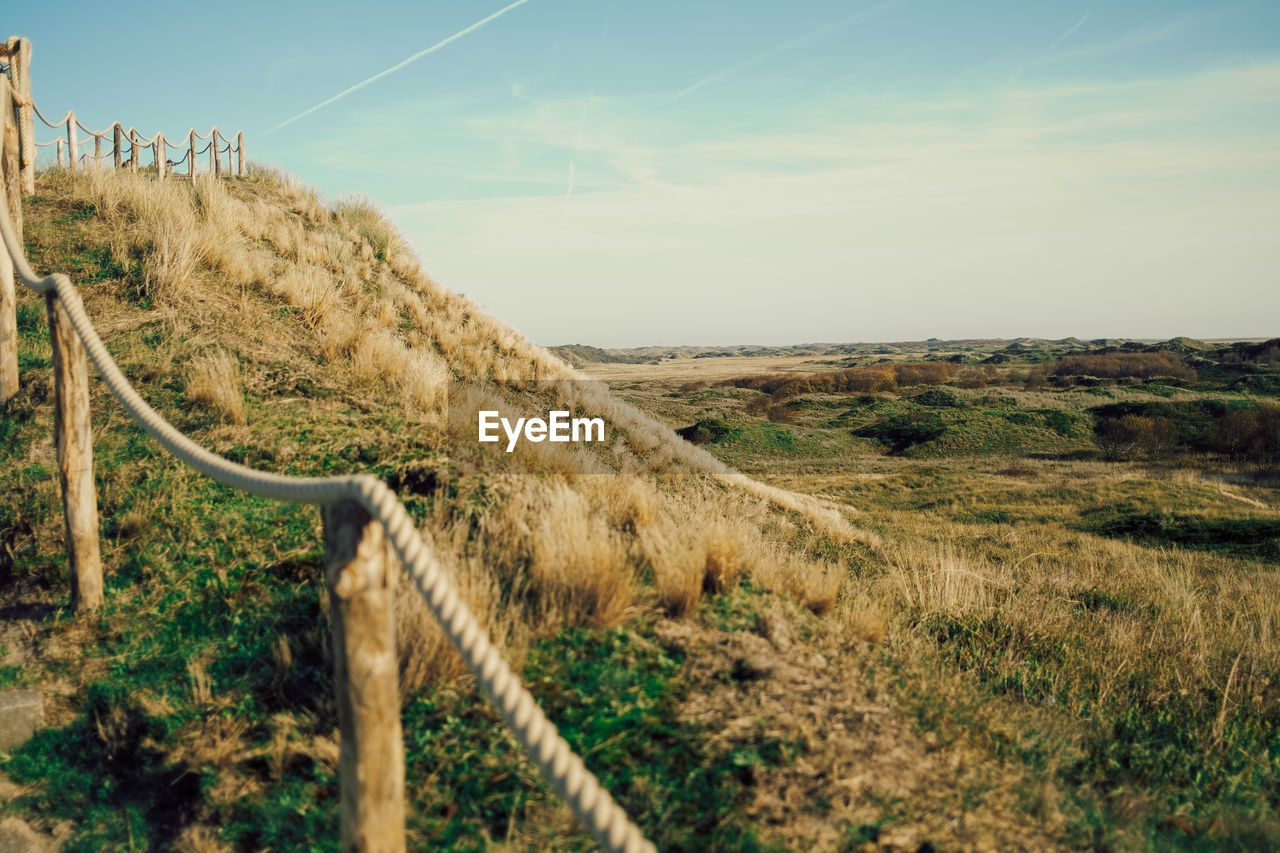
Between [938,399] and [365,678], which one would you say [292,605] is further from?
[938,399]

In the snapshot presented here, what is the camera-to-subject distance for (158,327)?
7730 millimetres

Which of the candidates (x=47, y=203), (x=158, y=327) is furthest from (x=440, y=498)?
(x=47, y=203)

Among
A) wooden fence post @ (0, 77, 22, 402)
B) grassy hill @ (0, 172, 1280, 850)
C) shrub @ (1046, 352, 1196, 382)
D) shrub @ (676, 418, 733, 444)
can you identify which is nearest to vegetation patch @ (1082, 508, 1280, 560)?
grassy hill @ (0, 172, 1280, 850)

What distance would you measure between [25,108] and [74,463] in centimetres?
1112

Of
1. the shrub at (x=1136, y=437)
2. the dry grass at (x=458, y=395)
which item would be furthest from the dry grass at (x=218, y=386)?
the shrub at (x=1136, y=437)

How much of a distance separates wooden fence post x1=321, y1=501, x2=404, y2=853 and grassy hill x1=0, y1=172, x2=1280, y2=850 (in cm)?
47

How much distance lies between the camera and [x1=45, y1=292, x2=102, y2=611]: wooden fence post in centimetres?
451

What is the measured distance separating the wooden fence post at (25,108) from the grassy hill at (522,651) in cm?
234

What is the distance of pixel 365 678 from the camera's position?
2297mm

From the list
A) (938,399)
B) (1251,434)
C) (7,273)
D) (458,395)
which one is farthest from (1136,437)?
(7,273)

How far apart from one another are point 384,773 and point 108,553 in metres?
3.85

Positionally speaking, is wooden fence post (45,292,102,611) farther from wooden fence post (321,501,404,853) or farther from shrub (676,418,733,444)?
shrub (676,418,733,444)

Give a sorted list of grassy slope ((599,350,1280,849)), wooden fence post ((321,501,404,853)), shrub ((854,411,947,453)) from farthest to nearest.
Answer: shrub ((854,411,947,453)) < grassy slope ((599,350,1280,849)) < wooden fence post ((321,501,404,853))

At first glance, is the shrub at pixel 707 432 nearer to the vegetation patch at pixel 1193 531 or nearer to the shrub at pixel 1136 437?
the shrub at pixel 1136 437
